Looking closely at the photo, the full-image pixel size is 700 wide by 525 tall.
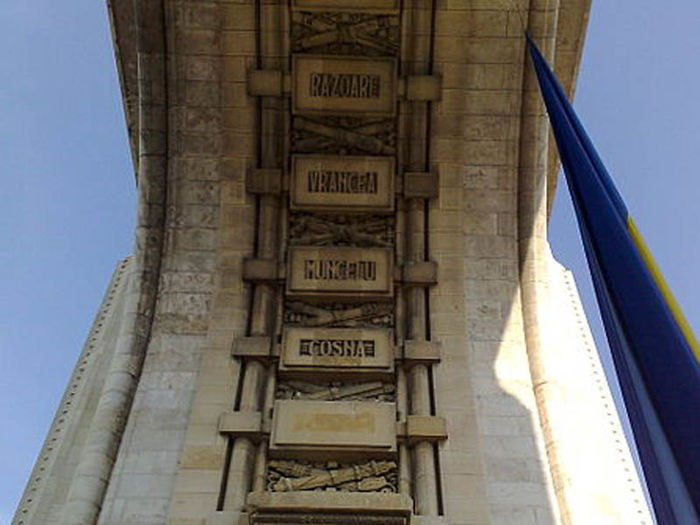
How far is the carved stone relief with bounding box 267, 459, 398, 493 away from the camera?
451 inches

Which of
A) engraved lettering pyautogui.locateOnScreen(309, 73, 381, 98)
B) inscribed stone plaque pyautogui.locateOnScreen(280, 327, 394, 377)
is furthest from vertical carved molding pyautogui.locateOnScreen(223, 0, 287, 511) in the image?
engraved lettering pyautogui.locateOnScreen(309, 73, 381, 98)

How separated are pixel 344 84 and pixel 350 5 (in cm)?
119

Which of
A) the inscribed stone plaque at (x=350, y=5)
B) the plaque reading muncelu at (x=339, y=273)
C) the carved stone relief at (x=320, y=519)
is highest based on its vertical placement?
the inscribed stone plaque at (x=350, y=5)

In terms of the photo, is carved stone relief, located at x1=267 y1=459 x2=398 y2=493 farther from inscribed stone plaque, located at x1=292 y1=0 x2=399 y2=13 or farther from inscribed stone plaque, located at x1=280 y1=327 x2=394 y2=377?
inscribed stone plaque, located at x1=292 y1=0 x2=399 y2=13

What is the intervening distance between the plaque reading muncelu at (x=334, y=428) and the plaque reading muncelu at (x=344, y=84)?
474 centimetres

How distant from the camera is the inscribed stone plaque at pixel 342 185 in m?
14.2

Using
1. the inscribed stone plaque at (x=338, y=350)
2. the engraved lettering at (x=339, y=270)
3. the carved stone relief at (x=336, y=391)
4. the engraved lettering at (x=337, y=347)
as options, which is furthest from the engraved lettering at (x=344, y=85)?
the carved stone relief at (x=336, y=391)

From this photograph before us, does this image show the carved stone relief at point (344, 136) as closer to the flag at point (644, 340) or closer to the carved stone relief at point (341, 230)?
the carved stone relief at point (341, 230)

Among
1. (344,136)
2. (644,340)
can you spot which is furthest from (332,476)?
(344,136)

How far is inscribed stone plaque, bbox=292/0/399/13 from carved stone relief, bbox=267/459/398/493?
6.81 meters

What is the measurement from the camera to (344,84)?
14156 millimetres

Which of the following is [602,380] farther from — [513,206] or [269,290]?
[269,290]

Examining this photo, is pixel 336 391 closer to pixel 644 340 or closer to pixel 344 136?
pixel 344 136

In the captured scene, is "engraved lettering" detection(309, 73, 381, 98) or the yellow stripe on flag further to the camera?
"engraved lettering" detection(309, 73, 381, 98)
